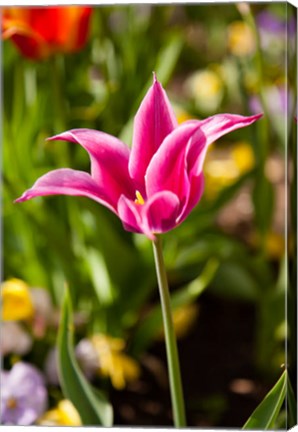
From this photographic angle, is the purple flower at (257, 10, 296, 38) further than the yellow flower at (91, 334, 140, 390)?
Yes

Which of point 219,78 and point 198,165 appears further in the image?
point 219,78

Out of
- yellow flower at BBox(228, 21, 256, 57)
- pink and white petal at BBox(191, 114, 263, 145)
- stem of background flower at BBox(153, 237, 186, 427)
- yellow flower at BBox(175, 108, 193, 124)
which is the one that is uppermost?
yellow flower at BBox(228, 21, 256, 57)

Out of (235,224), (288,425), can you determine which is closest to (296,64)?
(288,425)

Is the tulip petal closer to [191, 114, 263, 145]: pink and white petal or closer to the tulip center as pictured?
[191, 114, 263, 145]: pink and white petal

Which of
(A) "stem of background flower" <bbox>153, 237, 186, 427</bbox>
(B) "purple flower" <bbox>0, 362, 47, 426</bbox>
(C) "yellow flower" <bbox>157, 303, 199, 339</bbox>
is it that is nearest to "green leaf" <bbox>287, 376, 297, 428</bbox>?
(A) "stem of background flower" <bbox>153, 237, 186, 427</bbox>

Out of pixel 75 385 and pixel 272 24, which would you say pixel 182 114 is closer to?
pixel 272 24

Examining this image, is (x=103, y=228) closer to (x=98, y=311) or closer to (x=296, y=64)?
(x=98, y=311)

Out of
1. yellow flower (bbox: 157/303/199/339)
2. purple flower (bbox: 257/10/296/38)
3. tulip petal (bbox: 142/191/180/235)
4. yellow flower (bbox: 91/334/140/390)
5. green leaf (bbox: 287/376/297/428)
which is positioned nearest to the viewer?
tulip petal (bbox: 142/191/180/235)

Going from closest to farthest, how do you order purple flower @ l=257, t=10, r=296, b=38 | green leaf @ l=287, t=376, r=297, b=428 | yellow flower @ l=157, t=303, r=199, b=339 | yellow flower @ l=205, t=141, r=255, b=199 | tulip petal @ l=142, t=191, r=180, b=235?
tulip petal @ l=142, t=191, r=180, b=235 < green leaf @ l=287, t=376, r=297, b=428 < yellow flower @ l=157, t=303, r=199, b=339 < yellow flower @ l=205, t=141, r=255, b=199 < purple flower @ l=257, t=10, r=296, b=38
